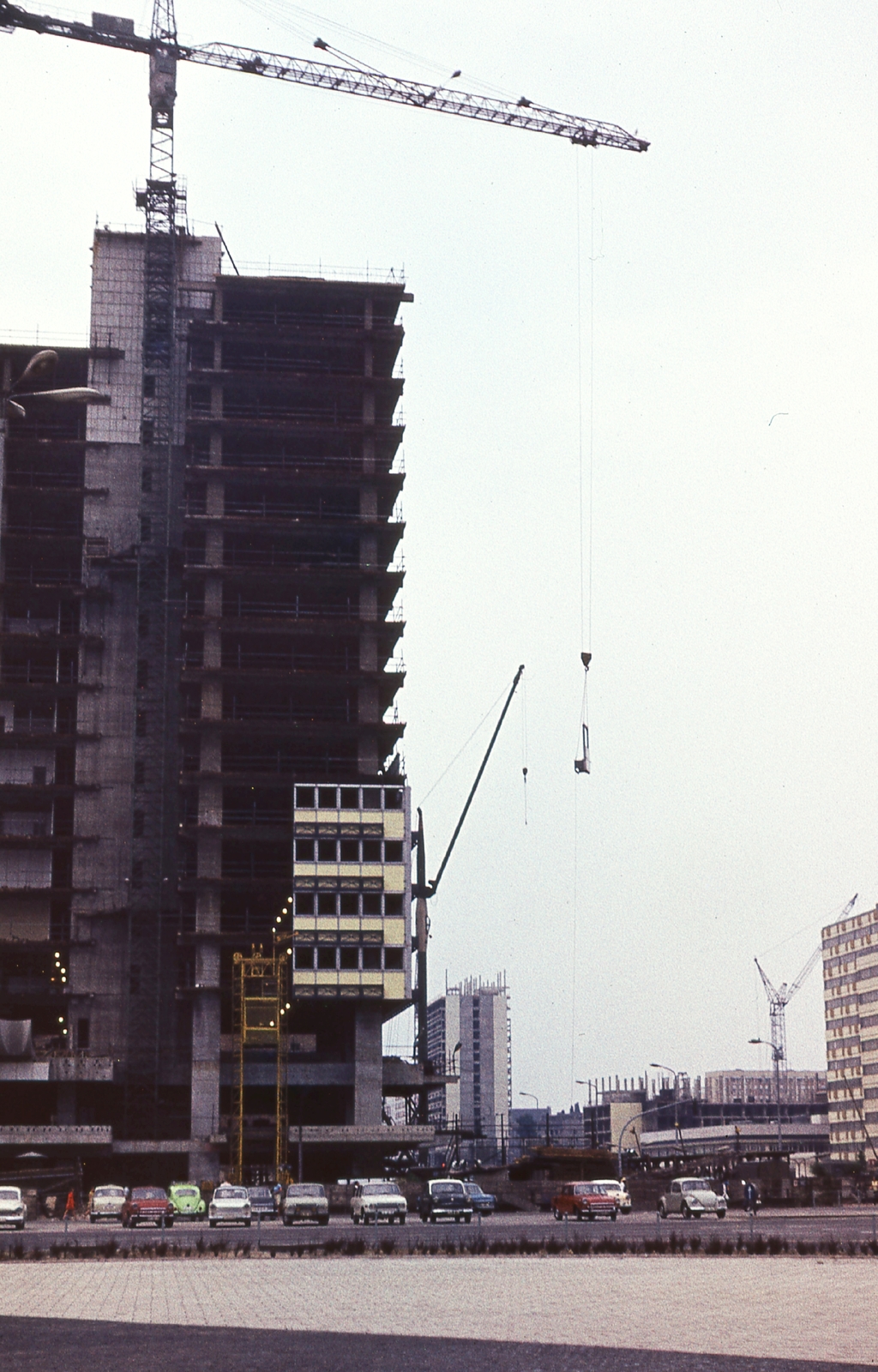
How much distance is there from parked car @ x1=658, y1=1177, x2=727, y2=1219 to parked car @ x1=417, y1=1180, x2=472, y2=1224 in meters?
8.69

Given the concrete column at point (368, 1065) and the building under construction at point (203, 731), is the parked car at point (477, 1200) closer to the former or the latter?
the building under construction at point (203, 731)

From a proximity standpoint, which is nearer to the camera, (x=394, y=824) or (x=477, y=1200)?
(x=477, y=1200)

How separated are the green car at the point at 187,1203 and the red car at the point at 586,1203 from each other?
16.0 metres

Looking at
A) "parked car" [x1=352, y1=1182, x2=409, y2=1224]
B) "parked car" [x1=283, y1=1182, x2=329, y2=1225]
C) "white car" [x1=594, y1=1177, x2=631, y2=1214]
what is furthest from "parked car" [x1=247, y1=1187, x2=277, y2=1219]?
"white car" [x1=594, y1=1177, x2=631, y2=1214]

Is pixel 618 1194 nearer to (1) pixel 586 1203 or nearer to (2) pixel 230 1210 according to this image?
(1) pixel 586 1203

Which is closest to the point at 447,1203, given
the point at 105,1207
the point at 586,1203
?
the point at 586,1203

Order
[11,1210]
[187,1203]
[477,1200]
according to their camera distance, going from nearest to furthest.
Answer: [11,1210], [477,1200], [187,1203]

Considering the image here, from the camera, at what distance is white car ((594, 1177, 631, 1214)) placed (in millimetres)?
74688

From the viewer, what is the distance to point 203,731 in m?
140

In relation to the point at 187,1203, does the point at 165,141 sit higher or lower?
higher

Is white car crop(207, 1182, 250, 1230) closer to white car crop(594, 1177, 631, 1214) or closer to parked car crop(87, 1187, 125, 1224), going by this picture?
parked car crop(87, 1187, 125, 1224)

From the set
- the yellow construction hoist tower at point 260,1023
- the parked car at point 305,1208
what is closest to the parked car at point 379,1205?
the parked car at point 305,1208

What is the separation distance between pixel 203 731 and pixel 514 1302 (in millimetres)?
114459

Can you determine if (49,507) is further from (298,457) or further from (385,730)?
(385,730)
